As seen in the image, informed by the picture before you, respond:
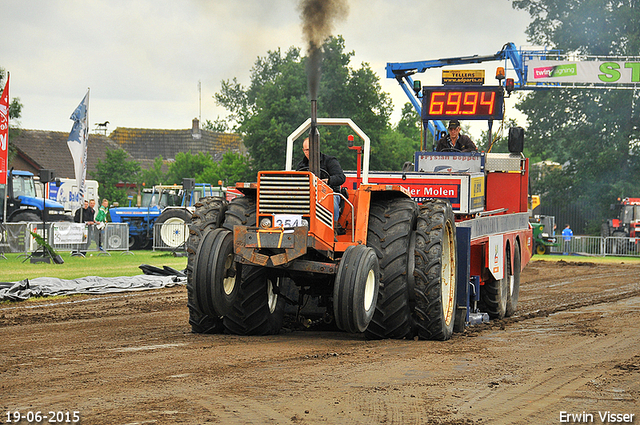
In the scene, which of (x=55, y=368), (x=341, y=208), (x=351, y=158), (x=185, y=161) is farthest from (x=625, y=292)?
(x=185, y=161)

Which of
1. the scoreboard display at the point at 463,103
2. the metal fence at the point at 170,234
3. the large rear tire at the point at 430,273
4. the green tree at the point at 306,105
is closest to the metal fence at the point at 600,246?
the green tree at the point at 306,105

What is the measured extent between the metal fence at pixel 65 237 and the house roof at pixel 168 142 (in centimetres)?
4867

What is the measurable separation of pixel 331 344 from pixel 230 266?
130cm

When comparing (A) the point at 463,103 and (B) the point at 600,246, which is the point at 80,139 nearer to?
(A) the point at 463,103

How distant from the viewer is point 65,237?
83.0 ft

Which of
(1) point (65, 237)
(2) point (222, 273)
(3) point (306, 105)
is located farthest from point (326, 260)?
(3) point (306, 105)

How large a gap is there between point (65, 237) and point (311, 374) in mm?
20000

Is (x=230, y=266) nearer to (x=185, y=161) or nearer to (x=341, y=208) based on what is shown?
(x=341, y=208)

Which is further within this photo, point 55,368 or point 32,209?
point 32,209

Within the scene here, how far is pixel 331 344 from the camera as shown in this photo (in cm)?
866

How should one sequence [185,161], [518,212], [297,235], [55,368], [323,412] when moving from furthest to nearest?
[185,161], [518,212], [297,235], [55,368], [323,412]

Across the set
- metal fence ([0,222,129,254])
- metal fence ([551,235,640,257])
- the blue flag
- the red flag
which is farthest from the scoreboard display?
metal fence ([551,235,640,257])

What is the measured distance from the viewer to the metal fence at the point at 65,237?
79.3 feet

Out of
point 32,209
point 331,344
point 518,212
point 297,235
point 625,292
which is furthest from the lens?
point 32,209
